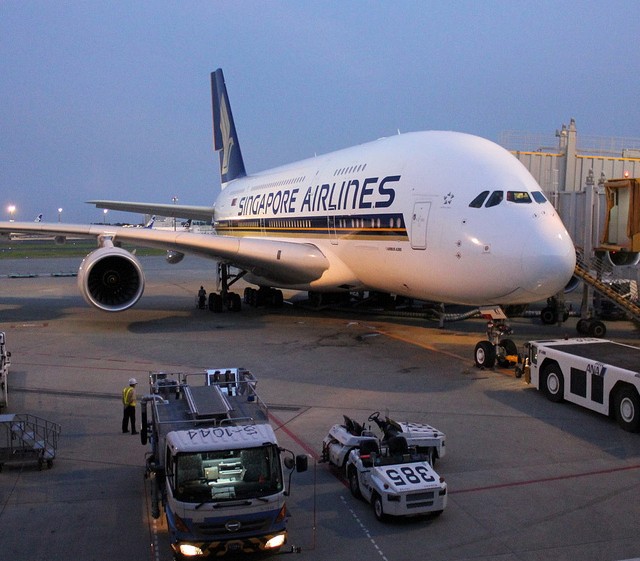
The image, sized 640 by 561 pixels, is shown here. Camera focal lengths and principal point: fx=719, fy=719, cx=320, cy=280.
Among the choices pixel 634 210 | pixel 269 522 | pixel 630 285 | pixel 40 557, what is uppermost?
pixel 634 210

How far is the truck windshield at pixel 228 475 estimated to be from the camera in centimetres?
697

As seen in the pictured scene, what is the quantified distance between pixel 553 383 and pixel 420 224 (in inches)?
182

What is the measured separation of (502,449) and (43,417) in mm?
7544

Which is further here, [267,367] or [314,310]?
[314,310]

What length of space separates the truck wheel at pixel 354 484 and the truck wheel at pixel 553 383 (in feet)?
18.4

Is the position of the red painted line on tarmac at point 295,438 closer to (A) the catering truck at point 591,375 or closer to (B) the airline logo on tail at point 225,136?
(A) the catering truck at point 591,375

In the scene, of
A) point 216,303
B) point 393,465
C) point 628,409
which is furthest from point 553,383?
Answer: point 216,303

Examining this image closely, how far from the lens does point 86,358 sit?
17172 mm

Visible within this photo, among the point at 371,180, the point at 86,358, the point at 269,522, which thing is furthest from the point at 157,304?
the point at 269,522

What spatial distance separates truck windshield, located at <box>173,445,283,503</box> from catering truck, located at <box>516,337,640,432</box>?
6.69 metres

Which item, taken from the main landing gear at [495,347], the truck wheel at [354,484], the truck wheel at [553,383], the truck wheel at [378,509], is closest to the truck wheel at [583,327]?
the main landing gear at [495,347]

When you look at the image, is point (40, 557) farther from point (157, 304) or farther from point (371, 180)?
point (157, 304)

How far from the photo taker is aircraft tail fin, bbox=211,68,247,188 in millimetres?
34312

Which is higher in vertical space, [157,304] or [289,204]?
[289,204]
